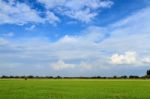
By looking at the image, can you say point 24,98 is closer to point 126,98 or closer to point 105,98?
point 105,98

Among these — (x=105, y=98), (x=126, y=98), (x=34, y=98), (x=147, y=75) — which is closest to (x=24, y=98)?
(x=34, y=98)

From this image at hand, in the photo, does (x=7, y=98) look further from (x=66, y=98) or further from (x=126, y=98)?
(x=126, y=98)

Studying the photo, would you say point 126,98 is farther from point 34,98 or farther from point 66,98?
point 34,98

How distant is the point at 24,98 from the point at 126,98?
25.5 ft

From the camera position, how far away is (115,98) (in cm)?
2434

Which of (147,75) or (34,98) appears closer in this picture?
(34,98)

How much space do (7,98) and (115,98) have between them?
8.09m

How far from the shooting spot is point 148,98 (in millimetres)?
24531

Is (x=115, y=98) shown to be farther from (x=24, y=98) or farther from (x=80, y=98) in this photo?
(x=24, y=98)

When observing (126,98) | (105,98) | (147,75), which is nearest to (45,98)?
(105,98)

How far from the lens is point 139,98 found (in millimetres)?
24500

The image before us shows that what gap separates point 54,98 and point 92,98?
2.84m

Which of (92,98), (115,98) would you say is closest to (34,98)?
(92,98)

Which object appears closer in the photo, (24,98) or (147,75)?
(24,98)
